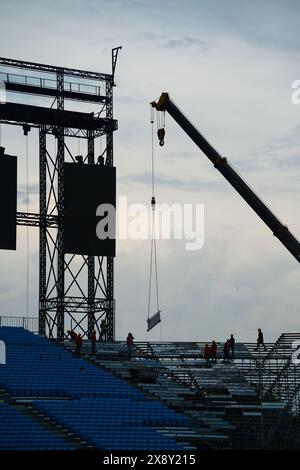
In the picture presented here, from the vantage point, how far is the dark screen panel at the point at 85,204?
231ft

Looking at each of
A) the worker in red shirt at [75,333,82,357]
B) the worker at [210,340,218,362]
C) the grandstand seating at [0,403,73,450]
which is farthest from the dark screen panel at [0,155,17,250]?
the grandstand seating at [0,403,73,450]

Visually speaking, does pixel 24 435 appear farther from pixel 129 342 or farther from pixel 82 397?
pixel 129 342

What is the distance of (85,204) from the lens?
233 feet

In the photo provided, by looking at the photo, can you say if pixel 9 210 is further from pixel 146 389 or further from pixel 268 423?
pixel 268 423

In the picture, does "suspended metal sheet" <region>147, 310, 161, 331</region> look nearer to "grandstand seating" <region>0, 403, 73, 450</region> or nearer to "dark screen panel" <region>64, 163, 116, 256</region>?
"dark screen panel" <region>64, 163, 116, 256</region>

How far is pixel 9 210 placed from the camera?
68438mm

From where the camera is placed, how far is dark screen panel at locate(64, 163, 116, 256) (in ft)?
231

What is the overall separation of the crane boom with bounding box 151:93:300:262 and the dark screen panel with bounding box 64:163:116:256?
9155mm

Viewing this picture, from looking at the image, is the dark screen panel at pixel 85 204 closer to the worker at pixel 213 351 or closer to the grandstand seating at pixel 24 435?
the worker at pixel 213 351

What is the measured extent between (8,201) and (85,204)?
4.57 m

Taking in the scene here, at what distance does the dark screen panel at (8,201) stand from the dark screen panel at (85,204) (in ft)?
9.95

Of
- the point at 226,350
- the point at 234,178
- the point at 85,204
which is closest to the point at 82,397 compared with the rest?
the point at 226,350

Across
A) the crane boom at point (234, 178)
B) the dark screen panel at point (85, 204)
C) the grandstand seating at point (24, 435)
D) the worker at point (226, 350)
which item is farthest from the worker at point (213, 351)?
the grandstand seating at point (24, 435)
